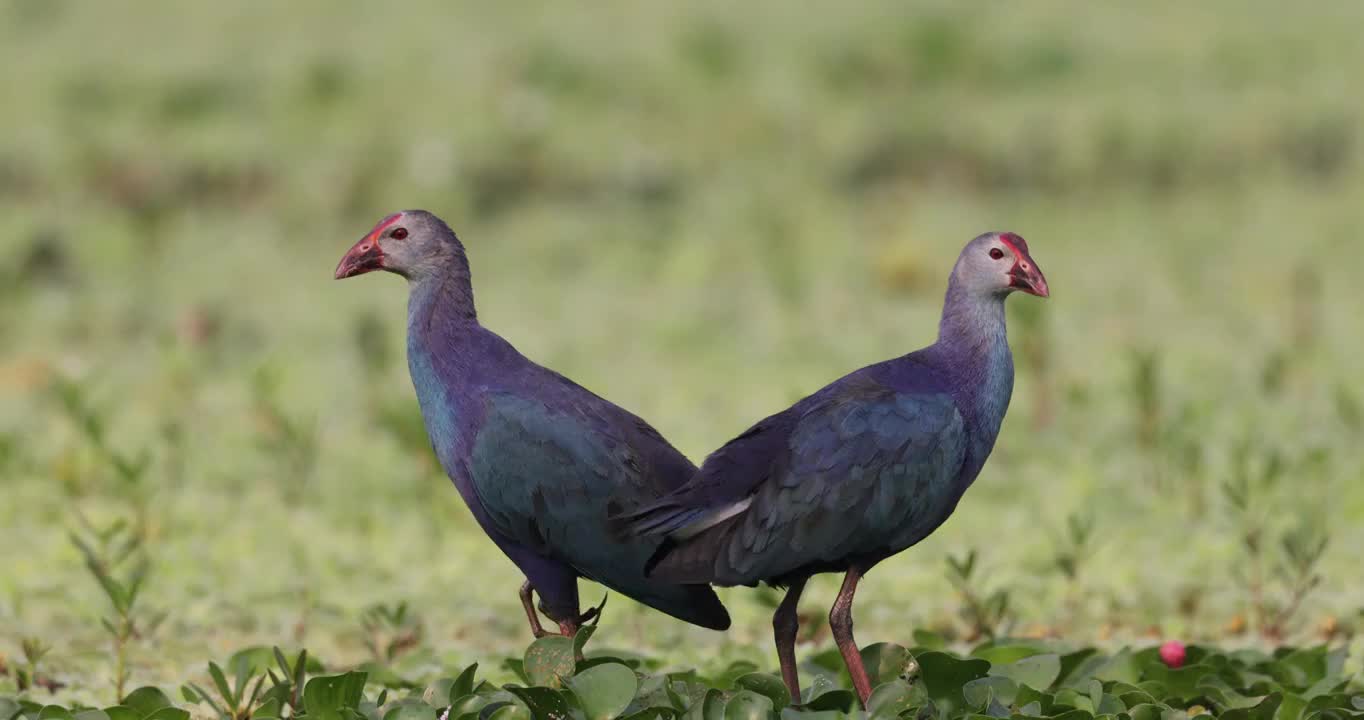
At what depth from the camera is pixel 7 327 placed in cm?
888

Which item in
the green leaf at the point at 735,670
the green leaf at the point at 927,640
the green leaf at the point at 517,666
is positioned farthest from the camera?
the green leaf at the point at 927,640

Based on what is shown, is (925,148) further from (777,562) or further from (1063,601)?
(777,562)

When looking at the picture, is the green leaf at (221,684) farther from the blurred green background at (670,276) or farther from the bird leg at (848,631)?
the bird leg at (848,631)

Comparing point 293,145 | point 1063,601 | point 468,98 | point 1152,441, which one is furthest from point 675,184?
point 1063,601

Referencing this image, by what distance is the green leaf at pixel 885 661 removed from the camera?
13.2 feet

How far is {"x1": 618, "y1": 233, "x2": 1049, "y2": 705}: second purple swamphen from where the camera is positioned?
3764 millimetres

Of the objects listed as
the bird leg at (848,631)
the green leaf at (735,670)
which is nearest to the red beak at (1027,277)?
the bird leg at (848,631)

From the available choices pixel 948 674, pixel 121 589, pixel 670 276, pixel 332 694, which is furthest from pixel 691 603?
pixel 670 276

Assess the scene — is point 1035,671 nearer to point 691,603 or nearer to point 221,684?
point 691,603

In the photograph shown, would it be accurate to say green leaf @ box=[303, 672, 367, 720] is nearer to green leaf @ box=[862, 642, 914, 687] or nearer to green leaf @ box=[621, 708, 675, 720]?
green leaf @ box=[621, 708, 675, 720]

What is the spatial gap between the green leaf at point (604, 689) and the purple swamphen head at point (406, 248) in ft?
3.29

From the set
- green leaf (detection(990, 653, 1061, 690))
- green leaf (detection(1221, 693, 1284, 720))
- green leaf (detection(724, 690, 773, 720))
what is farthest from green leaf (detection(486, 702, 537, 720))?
green leaf (detection(1221, 693, 1284, 720))

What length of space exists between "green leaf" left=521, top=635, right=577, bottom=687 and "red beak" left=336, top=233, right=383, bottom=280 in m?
0.93

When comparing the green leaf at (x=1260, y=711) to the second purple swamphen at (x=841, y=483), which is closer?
the second purple swamphen at (x=841, y=483)
